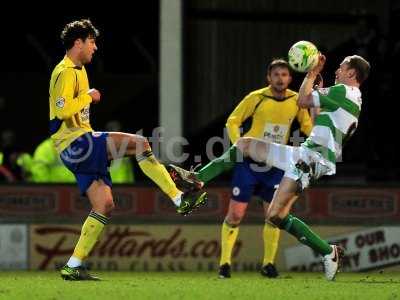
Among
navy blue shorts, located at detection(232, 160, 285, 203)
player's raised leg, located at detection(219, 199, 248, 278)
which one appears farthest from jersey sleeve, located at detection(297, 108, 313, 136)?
player's raised leg, located at detection(219, 199, 248, 278)

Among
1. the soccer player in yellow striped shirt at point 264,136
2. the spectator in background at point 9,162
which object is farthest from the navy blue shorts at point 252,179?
the spectator in background at point 9,162

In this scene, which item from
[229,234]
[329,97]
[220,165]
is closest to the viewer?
[329,97]

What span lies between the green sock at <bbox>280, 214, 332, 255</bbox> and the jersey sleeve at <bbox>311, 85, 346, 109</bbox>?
3.15ft

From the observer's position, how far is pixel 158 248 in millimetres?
12672

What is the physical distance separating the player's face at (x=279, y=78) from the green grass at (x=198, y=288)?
165cm

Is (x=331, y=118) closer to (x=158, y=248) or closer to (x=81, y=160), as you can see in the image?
(x=81, y=160)

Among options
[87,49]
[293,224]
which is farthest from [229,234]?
[87,49]

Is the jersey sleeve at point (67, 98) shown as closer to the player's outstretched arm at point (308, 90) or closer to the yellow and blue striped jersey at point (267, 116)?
the player's outstretched arm at point (308, 90)

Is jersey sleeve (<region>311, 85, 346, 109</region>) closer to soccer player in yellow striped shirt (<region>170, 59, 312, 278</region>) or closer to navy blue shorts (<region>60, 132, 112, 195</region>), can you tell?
soccer player in yellow striped shirt (<region>170, 59, 312, 278</region>)

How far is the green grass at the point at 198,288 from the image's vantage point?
27.7 feet

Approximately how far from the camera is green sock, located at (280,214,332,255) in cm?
987

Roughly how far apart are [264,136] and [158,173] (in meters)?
1.53

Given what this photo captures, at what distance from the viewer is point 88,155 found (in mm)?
9625

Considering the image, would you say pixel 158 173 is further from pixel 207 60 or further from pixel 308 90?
pixel 207 60
